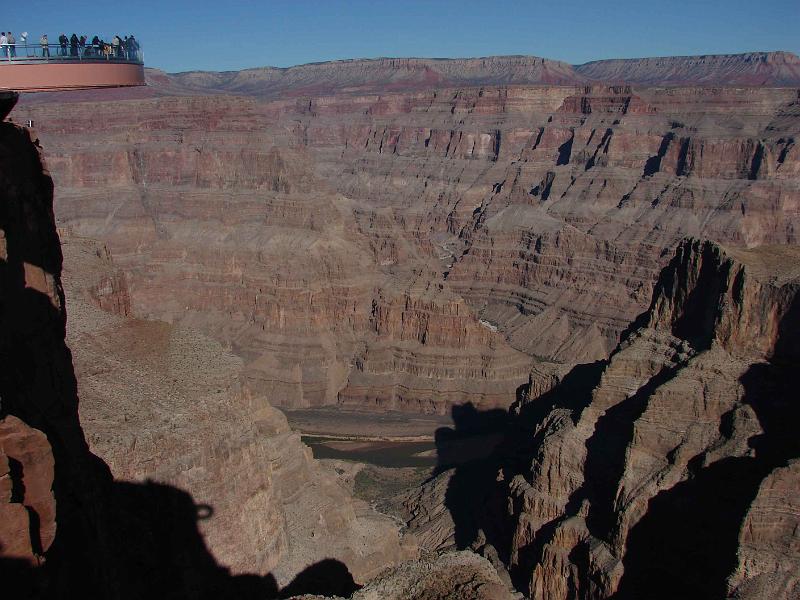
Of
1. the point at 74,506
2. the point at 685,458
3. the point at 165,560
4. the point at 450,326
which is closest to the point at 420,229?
the point at 450,326

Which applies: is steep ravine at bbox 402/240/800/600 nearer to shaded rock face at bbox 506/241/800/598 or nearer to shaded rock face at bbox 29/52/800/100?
shaded rock face at bbox 506/241/800/598

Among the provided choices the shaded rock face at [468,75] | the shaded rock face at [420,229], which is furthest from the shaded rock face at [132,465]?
the shaded rock face at [468,75]

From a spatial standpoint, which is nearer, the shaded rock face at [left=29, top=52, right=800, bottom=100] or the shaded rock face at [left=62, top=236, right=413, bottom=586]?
the shaded rock face at [left=62, top=236, right=413, bottom=586]

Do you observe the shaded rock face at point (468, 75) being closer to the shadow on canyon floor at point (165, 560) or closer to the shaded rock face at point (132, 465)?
the shaded rock face at point (132, 465)

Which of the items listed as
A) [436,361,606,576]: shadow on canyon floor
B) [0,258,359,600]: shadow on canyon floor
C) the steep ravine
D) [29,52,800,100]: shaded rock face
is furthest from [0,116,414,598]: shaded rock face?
[29,52,800,100]: shaded rock face

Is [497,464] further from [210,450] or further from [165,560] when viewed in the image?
[165,560]

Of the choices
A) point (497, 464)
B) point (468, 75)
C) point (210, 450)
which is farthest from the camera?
point (468, 75)
